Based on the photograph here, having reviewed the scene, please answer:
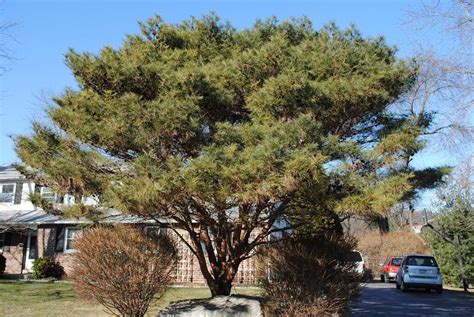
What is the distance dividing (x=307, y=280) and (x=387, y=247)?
28.4 meters

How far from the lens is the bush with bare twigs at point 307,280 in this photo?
30.6 feet

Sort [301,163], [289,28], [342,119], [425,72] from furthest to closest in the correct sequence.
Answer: [425,72] → [289,28] → [342,119] → [301,163]

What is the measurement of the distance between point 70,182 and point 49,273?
53.2 ft

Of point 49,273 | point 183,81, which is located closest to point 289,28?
point 183,81

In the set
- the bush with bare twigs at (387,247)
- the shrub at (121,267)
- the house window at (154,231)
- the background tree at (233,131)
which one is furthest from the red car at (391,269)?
the shrub at (121,267)

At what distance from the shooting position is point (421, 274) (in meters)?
22.4

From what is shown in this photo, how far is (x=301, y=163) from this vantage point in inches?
277

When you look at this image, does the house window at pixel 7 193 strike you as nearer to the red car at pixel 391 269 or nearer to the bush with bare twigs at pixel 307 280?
the bush with bare twigs at pixel 307 280

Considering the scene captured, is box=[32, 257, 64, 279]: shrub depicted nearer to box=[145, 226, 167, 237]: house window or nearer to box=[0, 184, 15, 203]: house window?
box=[0, 184, 15, 203]: house window

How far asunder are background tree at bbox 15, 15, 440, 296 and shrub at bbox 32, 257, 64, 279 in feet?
48.8

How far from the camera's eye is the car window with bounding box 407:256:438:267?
74.4 ft

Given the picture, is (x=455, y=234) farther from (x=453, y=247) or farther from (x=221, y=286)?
(x=221, y=286)

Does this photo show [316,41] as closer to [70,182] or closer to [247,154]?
[247,154]

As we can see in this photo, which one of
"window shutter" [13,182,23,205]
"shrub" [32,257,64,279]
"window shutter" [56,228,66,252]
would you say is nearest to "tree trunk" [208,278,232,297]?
"shrub" [32,257,64,279]
